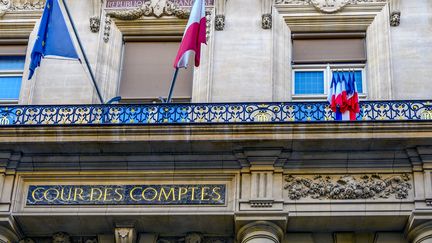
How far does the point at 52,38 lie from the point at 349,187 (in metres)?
6.38


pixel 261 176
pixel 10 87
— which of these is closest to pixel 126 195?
pixel 261 176

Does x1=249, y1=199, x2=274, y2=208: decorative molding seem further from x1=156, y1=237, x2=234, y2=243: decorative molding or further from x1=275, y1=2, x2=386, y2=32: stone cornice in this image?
x1=275, y1=2, x2=386, y2=32: stone cornice

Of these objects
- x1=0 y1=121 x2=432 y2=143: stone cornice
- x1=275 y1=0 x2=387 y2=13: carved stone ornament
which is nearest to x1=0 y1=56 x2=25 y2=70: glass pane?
x1=0 y1=121 x2=432 y2=143: stone cornice

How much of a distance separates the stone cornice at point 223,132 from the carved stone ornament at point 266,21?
3.45 meters

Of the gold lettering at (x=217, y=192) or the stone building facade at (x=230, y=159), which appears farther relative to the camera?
the gold lettering at (x=217, y=192)

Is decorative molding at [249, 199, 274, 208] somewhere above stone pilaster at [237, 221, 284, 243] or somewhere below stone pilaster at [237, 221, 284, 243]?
above

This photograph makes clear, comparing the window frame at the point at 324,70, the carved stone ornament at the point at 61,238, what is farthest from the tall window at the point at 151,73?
the carved stone ornament at the point at 61,238

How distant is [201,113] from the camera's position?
17781mm

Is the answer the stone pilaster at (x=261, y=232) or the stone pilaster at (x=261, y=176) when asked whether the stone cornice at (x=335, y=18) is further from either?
the stone pilaster at (x=261, y=232)

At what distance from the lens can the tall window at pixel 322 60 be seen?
19.2 metres

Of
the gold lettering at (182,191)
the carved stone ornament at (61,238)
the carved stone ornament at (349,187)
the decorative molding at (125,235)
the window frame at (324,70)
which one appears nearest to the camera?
the carved stone ornament at (349,187)

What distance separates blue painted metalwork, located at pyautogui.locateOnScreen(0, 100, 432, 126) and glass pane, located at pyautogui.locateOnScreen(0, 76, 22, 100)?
149cm

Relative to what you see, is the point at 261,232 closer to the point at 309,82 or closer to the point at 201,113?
the point at 201,113

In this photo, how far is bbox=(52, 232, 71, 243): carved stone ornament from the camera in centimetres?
1742
